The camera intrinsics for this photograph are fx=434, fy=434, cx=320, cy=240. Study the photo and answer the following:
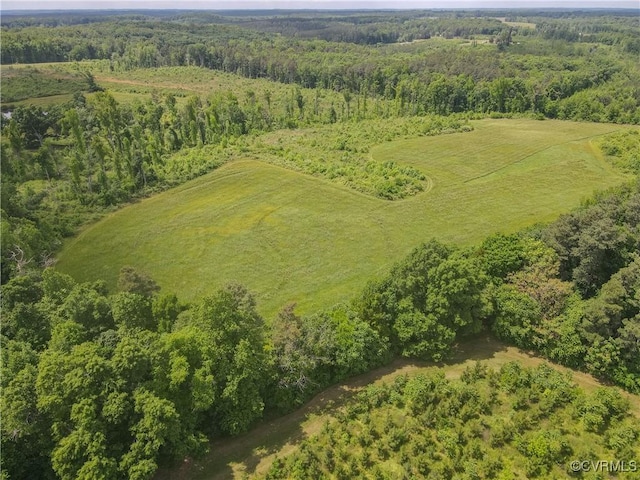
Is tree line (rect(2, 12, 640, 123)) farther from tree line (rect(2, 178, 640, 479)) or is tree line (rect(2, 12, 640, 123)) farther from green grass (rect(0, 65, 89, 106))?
tree line (rect(2, 178, 640, 479))

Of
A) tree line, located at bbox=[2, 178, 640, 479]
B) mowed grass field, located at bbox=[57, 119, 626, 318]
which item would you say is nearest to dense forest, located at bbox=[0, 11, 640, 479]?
tree line, located at bbox=[2, 178, 640, 479]

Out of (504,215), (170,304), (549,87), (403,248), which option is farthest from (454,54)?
(170,304)

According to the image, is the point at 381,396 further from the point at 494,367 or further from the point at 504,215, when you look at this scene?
the point at 504,215

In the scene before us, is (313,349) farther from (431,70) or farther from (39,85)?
(39,85)

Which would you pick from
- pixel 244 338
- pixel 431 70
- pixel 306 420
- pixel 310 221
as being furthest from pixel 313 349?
pixel 431 70

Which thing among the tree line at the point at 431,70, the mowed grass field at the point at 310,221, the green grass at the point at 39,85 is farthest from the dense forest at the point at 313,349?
the tree line at the point at 431,70

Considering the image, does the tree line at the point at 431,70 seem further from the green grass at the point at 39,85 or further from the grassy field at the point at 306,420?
the grassy field at the point at 306,420
